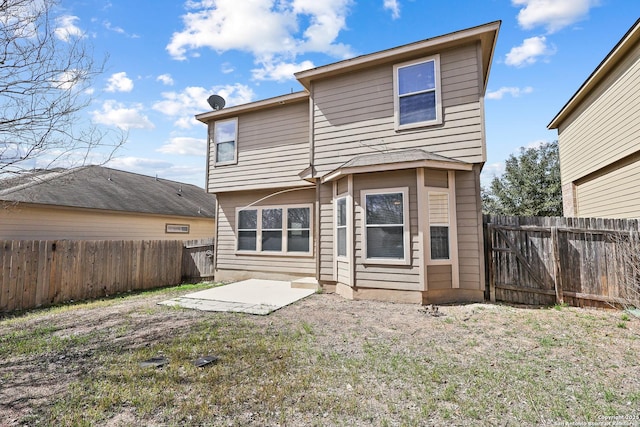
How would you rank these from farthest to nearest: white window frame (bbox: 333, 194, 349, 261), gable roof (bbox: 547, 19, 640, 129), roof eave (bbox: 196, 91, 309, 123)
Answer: roof eave (bbox: 196, 91, 309, 123), white window frame (bbox: 333, 194, 349, 261), gable roof (bbox: 547, 19, 640, 129)

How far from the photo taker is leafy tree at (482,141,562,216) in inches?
746

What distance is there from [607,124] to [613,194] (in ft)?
6.44

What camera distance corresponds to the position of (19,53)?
4172mm

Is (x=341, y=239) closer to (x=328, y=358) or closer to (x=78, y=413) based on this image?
(x=328, y=358)

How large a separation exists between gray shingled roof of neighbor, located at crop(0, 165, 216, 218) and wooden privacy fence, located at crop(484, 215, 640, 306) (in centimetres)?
860

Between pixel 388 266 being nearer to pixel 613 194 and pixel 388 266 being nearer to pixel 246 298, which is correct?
pixel 246 298

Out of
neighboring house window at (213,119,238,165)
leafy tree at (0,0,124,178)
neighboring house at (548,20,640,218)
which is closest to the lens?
leafy tree at (0,0,124,178)

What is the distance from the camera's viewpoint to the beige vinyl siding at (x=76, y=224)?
31.6ft

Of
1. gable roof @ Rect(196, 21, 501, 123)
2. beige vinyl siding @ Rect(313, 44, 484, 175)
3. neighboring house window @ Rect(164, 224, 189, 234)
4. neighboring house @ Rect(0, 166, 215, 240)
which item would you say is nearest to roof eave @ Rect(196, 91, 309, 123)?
gable roof @ Rect(196, 21, 501, 123)

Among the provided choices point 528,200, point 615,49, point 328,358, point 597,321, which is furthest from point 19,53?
point 528,200

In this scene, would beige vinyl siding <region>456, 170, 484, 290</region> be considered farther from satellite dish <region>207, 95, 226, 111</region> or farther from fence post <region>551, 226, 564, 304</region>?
satellite dish <region>207, 95, 226, 111</region>

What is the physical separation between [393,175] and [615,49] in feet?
21.5

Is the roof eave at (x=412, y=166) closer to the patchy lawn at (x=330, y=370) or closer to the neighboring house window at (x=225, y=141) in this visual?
the patchy lawn at (x=330, y=370)

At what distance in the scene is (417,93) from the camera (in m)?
7.13
